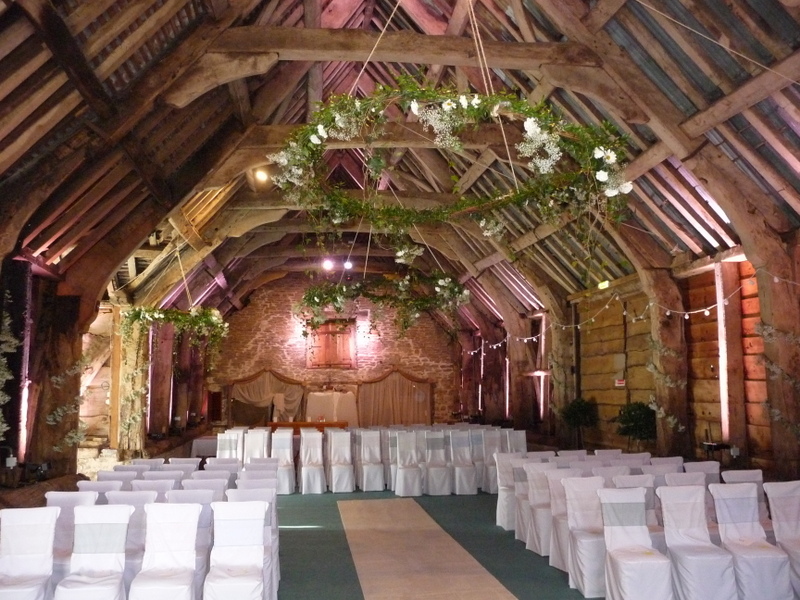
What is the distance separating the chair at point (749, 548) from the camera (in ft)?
14.8

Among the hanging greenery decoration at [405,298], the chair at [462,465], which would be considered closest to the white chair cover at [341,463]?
the chair at [462,465]

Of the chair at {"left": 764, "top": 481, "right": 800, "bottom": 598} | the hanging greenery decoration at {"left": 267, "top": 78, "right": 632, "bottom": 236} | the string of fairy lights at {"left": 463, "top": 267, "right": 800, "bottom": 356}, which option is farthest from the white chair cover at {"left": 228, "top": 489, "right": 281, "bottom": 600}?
the string of fairy lights at {"left": 463, "top": 267, "right": 800, "bottom": 356}

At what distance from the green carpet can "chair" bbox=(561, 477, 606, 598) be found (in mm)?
148

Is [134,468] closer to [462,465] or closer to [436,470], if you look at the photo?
[436,470]

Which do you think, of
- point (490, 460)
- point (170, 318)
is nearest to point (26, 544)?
point (170, 318)

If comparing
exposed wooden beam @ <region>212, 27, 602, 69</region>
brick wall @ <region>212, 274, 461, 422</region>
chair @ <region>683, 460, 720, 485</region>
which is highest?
exposed wooden beam @ <region>212, 27, 602, 69</region>

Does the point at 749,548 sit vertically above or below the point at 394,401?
below

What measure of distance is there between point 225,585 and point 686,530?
123 inches

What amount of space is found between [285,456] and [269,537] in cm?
591

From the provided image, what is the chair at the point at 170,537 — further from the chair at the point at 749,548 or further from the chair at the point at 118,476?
the chair at the point at 749,548

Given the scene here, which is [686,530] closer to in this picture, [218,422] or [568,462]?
[568,462]

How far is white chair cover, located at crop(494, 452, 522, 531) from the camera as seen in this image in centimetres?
731

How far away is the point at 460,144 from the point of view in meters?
5.88

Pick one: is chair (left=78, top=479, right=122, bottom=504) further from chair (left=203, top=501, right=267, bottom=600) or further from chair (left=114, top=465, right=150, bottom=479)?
chair (left=203, top=501, right=267, bottom=600)
